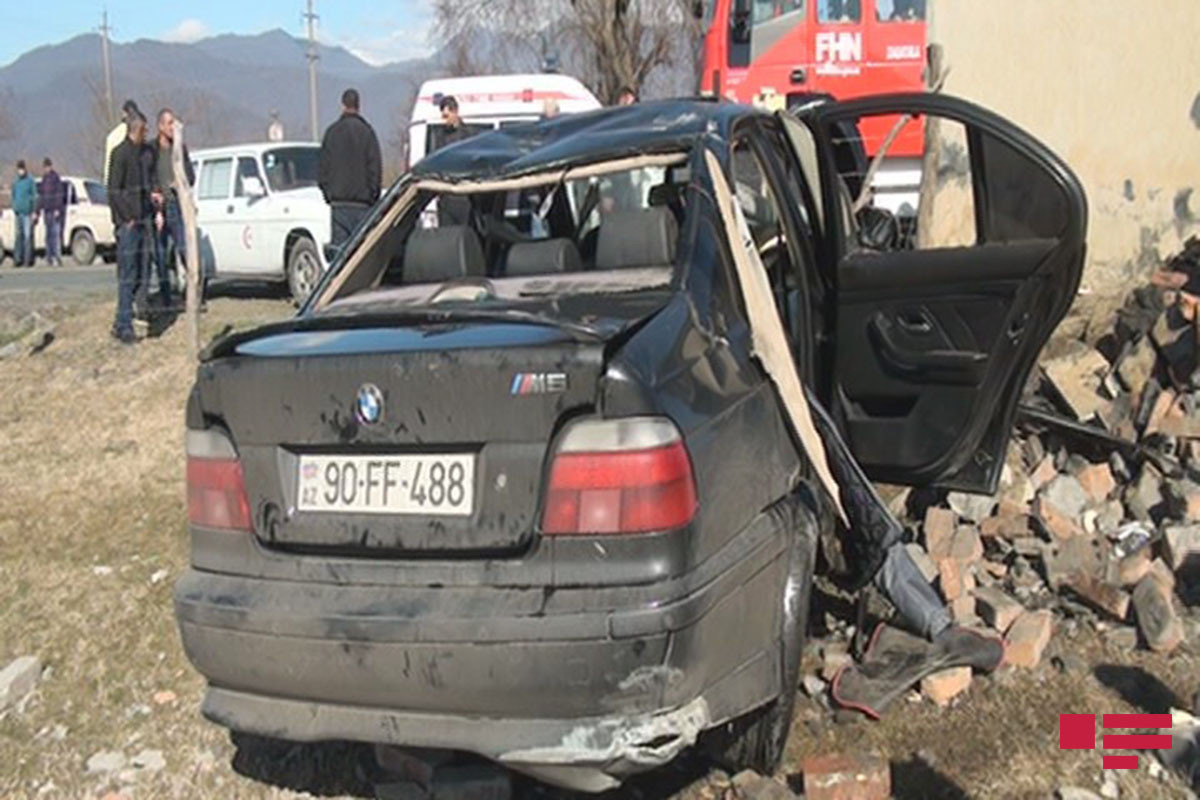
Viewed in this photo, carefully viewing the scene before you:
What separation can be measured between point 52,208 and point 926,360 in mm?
21376

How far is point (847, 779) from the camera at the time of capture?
318 cm

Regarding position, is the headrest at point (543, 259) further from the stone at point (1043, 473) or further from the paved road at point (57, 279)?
the paved road at point (57, 279)

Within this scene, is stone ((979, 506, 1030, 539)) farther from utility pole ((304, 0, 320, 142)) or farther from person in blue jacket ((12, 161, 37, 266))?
utility pole ((304, 0, 320, 142))

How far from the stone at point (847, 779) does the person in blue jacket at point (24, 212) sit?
2146 cm

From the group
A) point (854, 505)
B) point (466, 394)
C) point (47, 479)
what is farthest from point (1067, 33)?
point (47, 479)

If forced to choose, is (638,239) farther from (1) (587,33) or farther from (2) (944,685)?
(1) (587,33)

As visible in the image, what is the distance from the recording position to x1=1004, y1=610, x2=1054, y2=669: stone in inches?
155

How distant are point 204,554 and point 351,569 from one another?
1.65 feet

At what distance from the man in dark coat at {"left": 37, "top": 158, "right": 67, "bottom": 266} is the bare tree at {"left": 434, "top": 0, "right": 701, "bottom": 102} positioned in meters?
11.8

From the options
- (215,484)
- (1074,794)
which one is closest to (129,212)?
(215,484)

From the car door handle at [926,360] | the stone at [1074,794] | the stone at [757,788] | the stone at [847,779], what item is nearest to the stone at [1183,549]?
the car door handle at [926,360]

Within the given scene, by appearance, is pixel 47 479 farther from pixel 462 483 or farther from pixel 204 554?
pixel 462 483

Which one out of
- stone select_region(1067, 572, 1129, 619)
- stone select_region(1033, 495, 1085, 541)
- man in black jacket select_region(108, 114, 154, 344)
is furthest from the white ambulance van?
stone select_region(1067, 572, 1129, 619)

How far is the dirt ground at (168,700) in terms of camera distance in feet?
11.3
